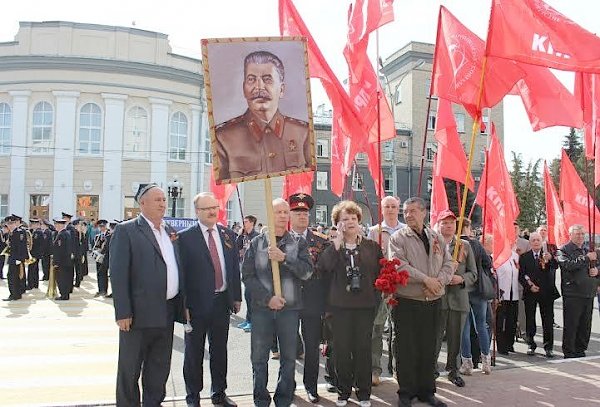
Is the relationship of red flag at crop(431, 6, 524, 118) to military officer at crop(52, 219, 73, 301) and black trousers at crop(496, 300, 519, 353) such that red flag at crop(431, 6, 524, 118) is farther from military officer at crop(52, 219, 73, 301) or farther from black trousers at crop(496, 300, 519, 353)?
military officer at crop(52, 219, 73, 301)

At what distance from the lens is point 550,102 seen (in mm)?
8383

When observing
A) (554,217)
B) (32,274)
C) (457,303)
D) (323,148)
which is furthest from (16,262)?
(323,148)

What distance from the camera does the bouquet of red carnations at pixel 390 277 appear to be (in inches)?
218

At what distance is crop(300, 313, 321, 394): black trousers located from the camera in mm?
5949

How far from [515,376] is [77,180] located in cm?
3237

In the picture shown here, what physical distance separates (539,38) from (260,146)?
11.4 ft

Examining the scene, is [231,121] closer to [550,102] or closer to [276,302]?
[276,302]

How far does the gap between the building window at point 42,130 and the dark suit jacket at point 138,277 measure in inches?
1281

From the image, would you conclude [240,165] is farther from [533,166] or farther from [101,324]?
[533,166]

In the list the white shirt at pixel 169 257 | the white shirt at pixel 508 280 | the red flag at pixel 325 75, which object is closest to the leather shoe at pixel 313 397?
the white shirt at pixel 169 257

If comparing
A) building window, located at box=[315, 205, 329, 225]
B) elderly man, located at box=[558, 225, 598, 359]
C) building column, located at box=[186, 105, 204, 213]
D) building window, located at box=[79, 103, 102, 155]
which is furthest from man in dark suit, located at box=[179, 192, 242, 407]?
building window, located at box=[315, 205, 329, 225]

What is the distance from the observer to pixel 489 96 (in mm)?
7277

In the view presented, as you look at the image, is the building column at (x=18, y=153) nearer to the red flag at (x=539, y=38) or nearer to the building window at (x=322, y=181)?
the building window at (x=322, y=181)

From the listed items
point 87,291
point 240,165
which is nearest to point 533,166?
point 87,291
